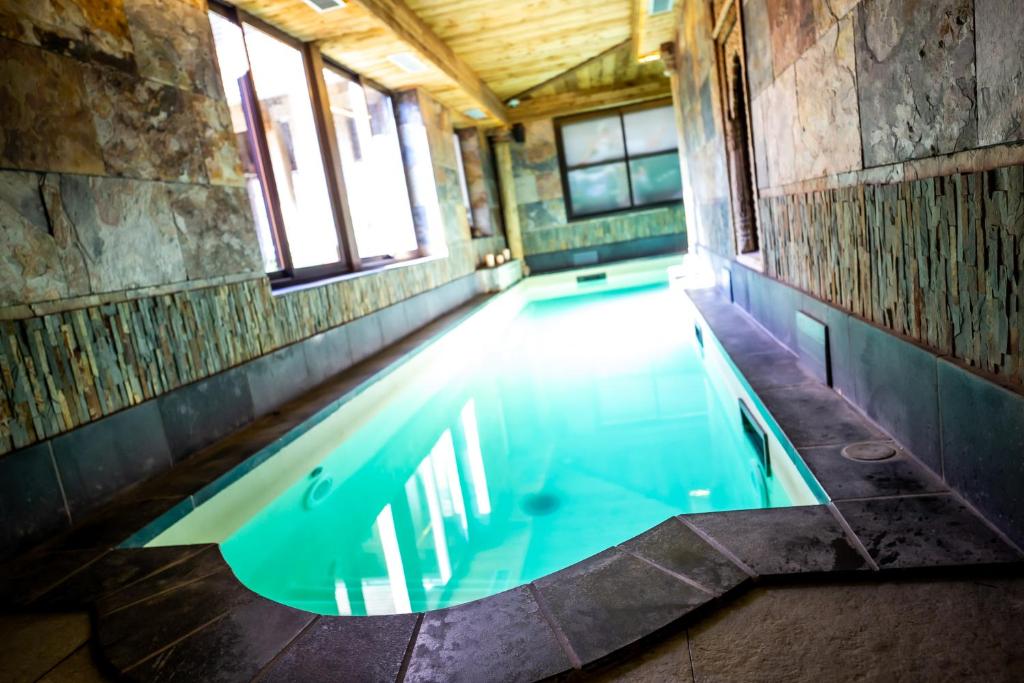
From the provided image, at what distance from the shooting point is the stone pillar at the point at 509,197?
11539 millimetres

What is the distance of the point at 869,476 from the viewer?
5.96 ft

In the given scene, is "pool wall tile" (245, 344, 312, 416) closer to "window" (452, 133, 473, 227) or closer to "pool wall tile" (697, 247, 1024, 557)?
"pool wall tile" (697, 247, 1024, 557)

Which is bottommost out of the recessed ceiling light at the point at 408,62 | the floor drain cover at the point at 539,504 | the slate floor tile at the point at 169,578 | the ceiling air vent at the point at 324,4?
the floor drain cover at the point at 539,504

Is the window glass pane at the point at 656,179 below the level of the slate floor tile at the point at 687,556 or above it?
above

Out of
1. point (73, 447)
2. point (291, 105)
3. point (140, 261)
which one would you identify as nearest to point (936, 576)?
point (73, 447)

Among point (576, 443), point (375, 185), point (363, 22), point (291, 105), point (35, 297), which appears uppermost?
point (363, 22)

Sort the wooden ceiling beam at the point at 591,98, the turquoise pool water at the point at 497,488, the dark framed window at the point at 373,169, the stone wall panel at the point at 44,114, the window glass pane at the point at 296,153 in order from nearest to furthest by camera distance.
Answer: the turquoise pool water at the point at 497,488, the stone wall panel at the point at 44,114, the window glass pane at the point at 296,153, the dark framed window at the point at 373,169, the wooden ceiling beam at the point at 591,98

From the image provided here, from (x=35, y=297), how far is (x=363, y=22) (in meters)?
3.79

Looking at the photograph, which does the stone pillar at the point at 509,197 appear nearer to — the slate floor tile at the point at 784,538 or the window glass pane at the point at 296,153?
the window glass pane at the point at 296,153

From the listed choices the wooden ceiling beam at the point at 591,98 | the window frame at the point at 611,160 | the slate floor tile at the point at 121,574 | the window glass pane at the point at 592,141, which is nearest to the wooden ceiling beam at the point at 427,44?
the wooden ceiling beam at the point at 591,98

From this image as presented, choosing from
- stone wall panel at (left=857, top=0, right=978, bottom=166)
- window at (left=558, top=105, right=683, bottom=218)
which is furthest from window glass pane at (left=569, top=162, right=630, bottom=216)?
stone wall panel at (left=857, top=0, right=978, bottom=166)

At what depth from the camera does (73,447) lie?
8.13 ft

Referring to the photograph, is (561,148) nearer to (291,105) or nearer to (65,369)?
(291,105)

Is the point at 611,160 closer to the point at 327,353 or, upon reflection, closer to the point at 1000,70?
the point at 327,353
